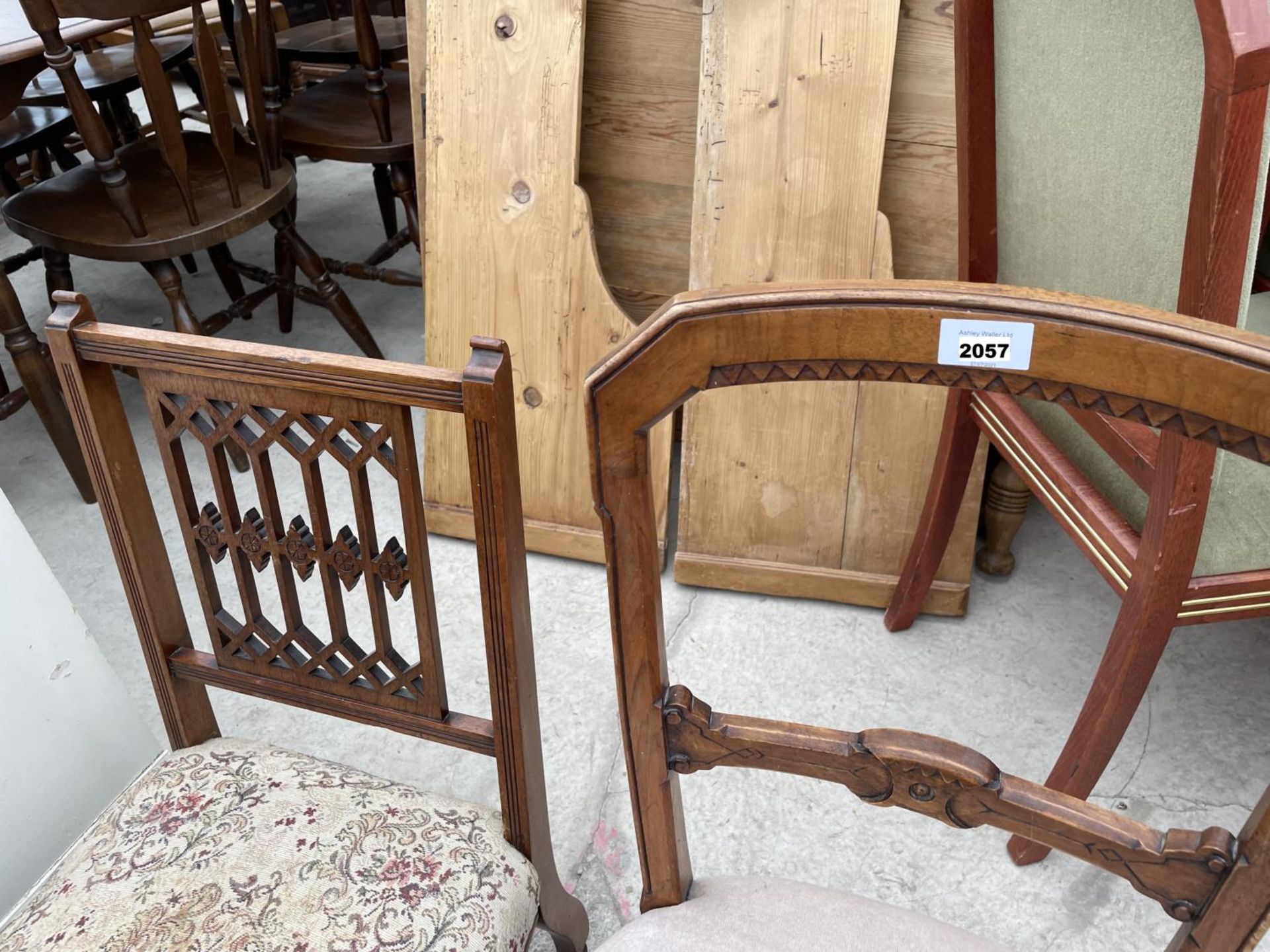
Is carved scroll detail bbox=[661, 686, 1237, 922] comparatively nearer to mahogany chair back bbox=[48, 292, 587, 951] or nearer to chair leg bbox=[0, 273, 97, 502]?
mahogany chair back bbox=[48, 292, 587, 951]

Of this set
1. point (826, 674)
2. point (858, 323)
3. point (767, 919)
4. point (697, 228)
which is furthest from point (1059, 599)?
point (858, 323)

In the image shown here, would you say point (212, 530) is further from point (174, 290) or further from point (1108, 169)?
point (174, 290)

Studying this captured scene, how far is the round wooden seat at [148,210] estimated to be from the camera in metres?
1.97

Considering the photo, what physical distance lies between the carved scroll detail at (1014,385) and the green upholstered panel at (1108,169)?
463mm

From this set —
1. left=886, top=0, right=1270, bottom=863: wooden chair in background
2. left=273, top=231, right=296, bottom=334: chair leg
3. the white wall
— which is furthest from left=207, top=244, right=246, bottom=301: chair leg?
left=886, top=0, right=1270, bottom=863: wooden chair in background

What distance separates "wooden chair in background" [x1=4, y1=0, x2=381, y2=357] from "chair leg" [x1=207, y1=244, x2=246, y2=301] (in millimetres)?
202

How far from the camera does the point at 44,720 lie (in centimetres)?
106

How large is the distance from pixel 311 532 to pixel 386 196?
7.34ft

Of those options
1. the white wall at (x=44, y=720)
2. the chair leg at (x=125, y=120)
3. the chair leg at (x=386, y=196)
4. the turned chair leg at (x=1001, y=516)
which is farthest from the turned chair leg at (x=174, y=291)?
the turned chair leg at (x=1001, y=516)

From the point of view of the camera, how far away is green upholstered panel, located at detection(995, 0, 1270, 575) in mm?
Result: 899

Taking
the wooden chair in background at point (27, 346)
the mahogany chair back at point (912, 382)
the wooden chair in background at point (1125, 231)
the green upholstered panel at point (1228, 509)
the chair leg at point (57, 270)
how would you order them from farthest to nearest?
the chair leg at point (57, 270) < the wooden chair in background at point (27, 346) < the green upholstered panel at point (1228, 509) < the wooden chair in background at point (1125, 231) < the mahogany chair back at point (912, 382)

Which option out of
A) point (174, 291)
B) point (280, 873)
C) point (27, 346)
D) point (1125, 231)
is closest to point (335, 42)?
point (174, 291)

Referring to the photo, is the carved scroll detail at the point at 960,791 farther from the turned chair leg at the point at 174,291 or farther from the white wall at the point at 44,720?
the turned chair leg at the point at 174,291

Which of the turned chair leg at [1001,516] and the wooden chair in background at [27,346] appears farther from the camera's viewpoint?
the wooden chair in background at [27,346]
